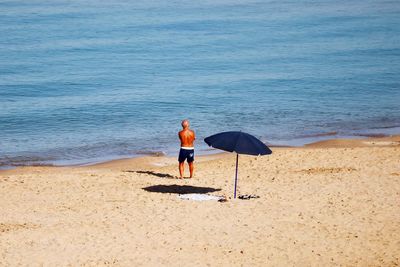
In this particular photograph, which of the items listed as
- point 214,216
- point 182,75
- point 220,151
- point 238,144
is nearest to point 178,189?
point 238,144

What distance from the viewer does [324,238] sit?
1465 cm

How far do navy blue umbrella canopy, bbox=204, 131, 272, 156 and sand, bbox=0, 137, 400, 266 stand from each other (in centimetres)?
112

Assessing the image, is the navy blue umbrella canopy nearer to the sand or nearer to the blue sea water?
the sand

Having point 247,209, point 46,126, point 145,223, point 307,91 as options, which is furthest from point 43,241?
point 307,91

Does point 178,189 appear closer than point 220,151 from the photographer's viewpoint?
Yes

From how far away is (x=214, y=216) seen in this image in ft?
52.2

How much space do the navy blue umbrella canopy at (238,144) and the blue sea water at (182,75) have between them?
27.8 ft

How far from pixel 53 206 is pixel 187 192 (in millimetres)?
3043

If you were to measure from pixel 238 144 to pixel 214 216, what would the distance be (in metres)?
1.76

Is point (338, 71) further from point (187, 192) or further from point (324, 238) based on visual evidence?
point (324, 238)

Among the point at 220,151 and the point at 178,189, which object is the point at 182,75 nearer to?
the point at 220,151

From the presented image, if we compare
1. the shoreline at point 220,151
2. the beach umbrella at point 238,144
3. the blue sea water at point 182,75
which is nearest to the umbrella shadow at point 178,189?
the beach umbrella at point 238,144

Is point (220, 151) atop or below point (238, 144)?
below

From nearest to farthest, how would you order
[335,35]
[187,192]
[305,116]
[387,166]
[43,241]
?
[43,241] → [187,192] → [387,166] → [305,116] → [335,35]
